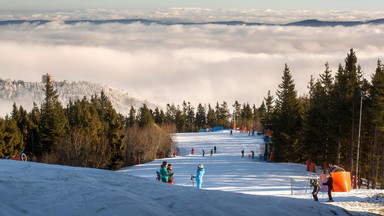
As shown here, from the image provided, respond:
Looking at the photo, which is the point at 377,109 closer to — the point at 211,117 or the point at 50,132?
the point at 50,132

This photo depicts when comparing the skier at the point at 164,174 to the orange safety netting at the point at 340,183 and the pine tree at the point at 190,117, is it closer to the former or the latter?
the orange safety netting at the point at 340,183

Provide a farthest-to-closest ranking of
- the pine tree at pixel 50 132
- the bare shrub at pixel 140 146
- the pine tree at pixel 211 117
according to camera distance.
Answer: the pine tree at pixel 211 117 < the bare shrub at pixel 140 146 < the pine tree at pixel 50 132

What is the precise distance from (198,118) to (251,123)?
20027 mm

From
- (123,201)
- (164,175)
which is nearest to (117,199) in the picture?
(123,201)

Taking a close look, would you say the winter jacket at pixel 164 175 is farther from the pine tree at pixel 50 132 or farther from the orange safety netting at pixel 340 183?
the pine tree at pixel 50 132

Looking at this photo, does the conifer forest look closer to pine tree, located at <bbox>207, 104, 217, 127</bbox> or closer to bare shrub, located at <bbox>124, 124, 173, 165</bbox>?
bare shrub, located at <bbox>124, 124, 173, 165</bbox>

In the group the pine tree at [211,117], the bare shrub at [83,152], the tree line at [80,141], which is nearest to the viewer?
the bare shrub at [83,152]

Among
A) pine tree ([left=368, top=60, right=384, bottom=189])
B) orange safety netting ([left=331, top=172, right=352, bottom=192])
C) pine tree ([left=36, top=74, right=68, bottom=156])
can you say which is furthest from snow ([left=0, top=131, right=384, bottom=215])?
pine tree ([left=36, top=74, right=68, bottom=156])

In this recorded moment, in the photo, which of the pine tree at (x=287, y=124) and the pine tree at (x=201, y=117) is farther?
the pine tree at (x=201, y=117)

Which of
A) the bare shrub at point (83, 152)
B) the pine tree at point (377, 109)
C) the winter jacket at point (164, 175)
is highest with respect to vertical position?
the pine tree at point (377, 109)

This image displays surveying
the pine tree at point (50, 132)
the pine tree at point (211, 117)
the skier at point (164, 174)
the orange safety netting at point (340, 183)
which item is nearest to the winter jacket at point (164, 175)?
the skier at point (164, 174)

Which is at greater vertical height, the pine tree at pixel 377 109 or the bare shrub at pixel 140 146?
the pine tree at pixel 377 109

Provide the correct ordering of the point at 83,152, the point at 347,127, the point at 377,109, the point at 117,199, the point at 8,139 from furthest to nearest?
the point at 8,139
the point at 83,152
the point at 347,127
the point at 377,109
the point at 117,199

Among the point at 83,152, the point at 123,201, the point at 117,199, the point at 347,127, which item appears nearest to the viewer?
the point at 123,201
